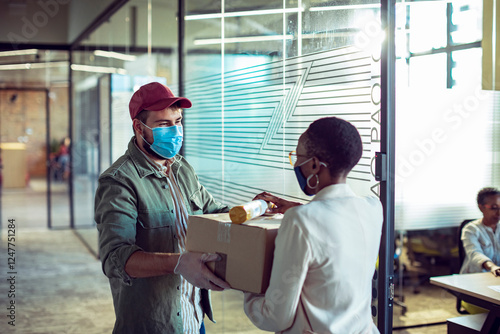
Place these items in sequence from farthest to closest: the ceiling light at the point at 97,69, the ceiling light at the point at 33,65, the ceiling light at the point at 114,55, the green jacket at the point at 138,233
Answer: the ceiling light at the point at 33,65, the ceiling light at the point at 97,69, the ceiling light at the point at 114,55, the green jacket at the point at 138,233

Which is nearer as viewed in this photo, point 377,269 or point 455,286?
point 377,269

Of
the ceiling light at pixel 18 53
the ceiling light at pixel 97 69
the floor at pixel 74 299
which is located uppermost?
the ceiling light at pixel 18 53

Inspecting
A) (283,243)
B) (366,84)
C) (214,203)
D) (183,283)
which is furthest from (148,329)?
(366,84)

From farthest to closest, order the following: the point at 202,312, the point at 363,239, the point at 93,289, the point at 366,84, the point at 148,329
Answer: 1. the point at 93,289
2. the point at 366,84
3. the point at 202,312
4. the point at 148,329
5. the point at 363,239

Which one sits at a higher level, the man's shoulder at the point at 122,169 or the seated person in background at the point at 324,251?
the man's shoulder at the point at 122,169

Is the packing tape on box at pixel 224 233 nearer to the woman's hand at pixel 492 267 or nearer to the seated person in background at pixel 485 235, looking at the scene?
the woman's hand at pixel 492 267

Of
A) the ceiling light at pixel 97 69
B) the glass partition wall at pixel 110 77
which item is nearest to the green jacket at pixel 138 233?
the glass partition wall at pixel 110 77

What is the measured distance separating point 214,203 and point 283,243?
0.95 meters

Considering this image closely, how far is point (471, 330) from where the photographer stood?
3.11 m

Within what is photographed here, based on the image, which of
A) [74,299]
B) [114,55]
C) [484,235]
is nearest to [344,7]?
[484,235]

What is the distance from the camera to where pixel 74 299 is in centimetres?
514

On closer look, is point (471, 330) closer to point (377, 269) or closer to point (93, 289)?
point (377, 269)

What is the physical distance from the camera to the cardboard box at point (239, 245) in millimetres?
1497

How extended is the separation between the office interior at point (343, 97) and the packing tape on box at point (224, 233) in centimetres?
88
